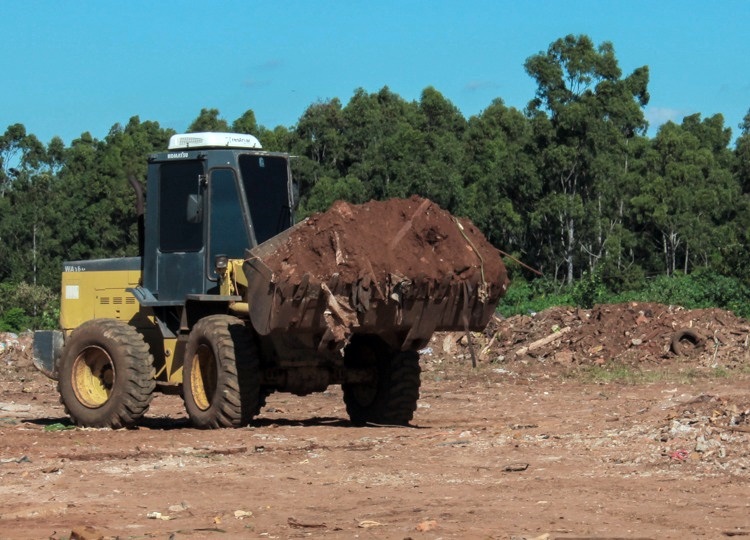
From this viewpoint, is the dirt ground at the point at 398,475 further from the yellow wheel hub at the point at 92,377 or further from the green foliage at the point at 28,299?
the green foliage at the point at 28,299

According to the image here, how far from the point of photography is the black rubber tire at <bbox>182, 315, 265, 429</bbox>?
45.4 ft

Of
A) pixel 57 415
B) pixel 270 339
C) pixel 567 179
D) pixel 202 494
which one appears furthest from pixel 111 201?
pixel 202 494

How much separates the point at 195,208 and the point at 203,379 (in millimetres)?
2049

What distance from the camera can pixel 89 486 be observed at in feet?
34.1

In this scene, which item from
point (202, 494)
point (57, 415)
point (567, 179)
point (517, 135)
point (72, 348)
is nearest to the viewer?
point (202, 494)

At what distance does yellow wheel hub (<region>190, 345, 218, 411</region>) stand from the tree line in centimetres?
2288

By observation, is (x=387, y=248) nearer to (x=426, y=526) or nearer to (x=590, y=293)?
(x=426, y=526)

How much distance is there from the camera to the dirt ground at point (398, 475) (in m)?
8.41

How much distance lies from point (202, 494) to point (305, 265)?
11.6 feet

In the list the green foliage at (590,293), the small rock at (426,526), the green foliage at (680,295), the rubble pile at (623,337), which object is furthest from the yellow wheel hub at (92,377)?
the green foliage at (590,293)

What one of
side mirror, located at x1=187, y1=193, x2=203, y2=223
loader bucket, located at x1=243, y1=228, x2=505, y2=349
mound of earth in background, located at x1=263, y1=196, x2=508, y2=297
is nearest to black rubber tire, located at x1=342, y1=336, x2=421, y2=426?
loader bucket, located at x1=243, y1=228, x2=505, y2=349

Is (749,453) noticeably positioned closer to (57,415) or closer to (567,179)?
(57,415)

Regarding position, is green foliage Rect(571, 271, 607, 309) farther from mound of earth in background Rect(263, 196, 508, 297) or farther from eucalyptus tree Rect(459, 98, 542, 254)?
mound of earth in background Rect(263, 196, 508, 297)

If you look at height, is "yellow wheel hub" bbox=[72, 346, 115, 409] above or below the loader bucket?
below
